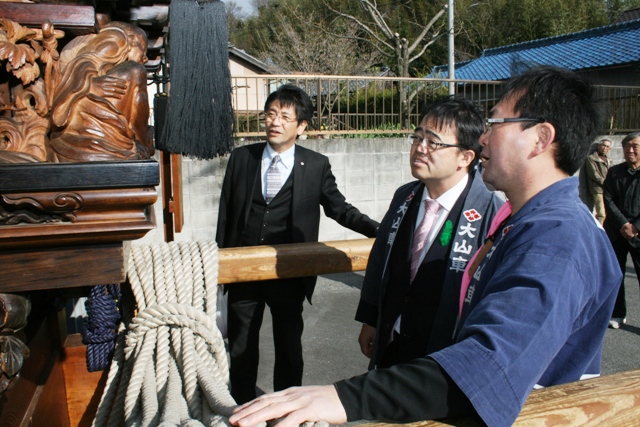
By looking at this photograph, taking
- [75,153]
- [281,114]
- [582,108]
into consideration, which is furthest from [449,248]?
[281,114]

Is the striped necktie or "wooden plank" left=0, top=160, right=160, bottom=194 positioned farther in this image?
the striped necktie

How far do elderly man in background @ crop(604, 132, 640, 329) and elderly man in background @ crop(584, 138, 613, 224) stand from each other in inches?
126

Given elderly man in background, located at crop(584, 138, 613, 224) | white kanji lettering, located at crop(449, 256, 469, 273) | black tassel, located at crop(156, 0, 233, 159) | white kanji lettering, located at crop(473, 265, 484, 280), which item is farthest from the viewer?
elderly man in background, located at crop(584, 138, 613, 224)

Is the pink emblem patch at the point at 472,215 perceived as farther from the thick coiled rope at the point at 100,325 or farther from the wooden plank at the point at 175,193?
the wooden plank at the point at 175,193

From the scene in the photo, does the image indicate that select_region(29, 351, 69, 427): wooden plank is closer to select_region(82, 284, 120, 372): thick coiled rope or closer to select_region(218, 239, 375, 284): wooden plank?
select_region(82, 284, 120, 372): thick coiled rope

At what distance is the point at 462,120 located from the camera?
2.02 metres

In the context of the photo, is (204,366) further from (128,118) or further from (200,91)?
(200,91)

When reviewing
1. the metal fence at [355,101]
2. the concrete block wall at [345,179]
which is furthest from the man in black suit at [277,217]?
the metal fence at [355,101]

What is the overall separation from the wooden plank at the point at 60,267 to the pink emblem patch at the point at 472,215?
1.21 metres

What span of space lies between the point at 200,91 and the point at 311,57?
13.0 meters

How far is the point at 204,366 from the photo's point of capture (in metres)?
1.29

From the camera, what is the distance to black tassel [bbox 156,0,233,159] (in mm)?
1988

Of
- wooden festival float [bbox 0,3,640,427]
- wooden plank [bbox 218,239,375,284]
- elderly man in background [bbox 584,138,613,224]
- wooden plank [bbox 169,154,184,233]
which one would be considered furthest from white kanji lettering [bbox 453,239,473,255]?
elderly man in background [bbox 584,138,613,224]

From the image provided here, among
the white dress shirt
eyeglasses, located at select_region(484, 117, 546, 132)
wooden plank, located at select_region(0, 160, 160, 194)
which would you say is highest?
eyeglasses, located at select_region(484, 117, 546, 132)
